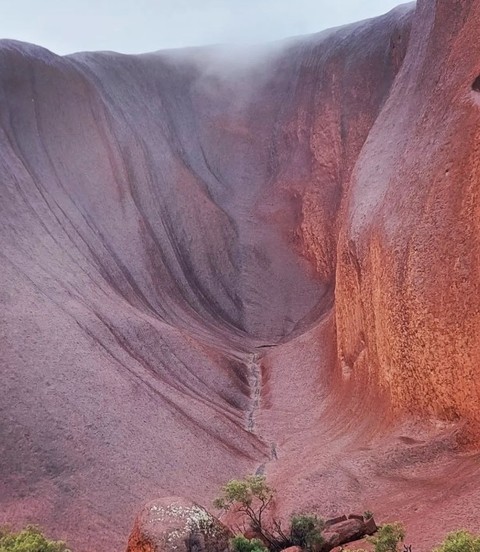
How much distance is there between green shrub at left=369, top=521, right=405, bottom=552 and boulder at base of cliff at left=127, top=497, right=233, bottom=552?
1.62 meters

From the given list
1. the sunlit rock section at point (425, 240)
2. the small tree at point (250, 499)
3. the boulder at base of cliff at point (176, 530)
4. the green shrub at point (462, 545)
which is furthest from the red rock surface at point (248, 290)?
the boulder at base of cliff at point (176, 530)

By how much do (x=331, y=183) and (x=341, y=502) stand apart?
52.1 feet

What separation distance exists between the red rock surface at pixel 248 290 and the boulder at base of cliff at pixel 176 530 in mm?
2086

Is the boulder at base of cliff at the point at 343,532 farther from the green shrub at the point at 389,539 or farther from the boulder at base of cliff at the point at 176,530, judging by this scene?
the green shrub at the point at 389,539

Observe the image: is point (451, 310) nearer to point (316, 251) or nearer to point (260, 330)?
point (260, 330)

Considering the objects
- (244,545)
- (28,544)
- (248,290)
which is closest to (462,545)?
(244,545)

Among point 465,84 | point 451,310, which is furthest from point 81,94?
point 451,310

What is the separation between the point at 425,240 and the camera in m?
9.66

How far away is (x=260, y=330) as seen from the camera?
19172mm

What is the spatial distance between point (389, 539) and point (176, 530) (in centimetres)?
204

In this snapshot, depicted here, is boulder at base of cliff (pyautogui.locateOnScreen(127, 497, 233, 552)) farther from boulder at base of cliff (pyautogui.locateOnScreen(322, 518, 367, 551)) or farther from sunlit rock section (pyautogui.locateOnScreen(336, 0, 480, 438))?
sunlit rock section (pyautogui.locateOnScreen(336, 0, 480, 438))

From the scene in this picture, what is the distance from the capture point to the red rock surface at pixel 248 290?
8922 mm

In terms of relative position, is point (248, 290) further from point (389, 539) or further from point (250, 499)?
point (389, 539)

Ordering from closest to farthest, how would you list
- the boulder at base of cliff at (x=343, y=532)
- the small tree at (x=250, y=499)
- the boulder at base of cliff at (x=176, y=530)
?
the boulder at base of cliff at (x=176, y=530) → the boulder at base of cliff at (x=343, y=532) → the small tree at (x=250, y=499)
